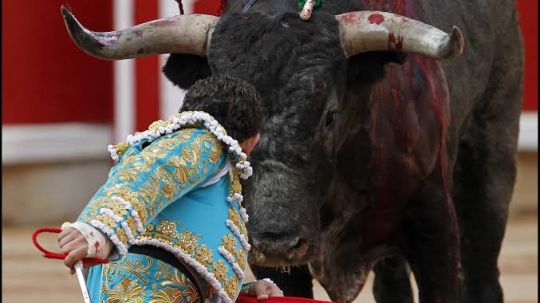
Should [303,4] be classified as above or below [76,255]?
above

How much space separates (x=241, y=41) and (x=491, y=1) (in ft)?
6.00

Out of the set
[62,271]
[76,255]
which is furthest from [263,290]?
[62,271]

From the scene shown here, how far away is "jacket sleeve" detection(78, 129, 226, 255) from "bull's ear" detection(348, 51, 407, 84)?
1432 mm

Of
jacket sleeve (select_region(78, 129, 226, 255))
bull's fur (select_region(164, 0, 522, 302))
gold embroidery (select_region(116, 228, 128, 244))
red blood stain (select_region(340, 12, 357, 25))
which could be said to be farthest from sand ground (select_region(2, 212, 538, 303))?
gold embroidery (select_region(116, 228, 128, 244))

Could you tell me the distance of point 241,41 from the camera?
4.79 m

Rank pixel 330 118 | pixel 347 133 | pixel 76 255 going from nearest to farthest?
pixel 76 255 < pixel 330 118 < pixel 347 133

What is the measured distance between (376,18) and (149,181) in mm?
1729

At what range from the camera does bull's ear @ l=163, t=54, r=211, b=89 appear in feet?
16.8

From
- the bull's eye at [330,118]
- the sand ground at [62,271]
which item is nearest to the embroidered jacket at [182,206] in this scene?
the bull's eye at [330,118]

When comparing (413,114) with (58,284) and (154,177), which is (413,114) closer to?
(154,177)

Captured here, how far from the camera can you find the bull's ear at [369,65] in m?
4.99

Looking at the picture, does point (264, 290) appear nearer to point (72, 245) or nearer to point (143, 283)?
point (143, 283)

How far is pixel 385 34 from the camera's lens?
4.95m

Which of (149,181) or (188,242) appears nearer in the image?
(149,181)
